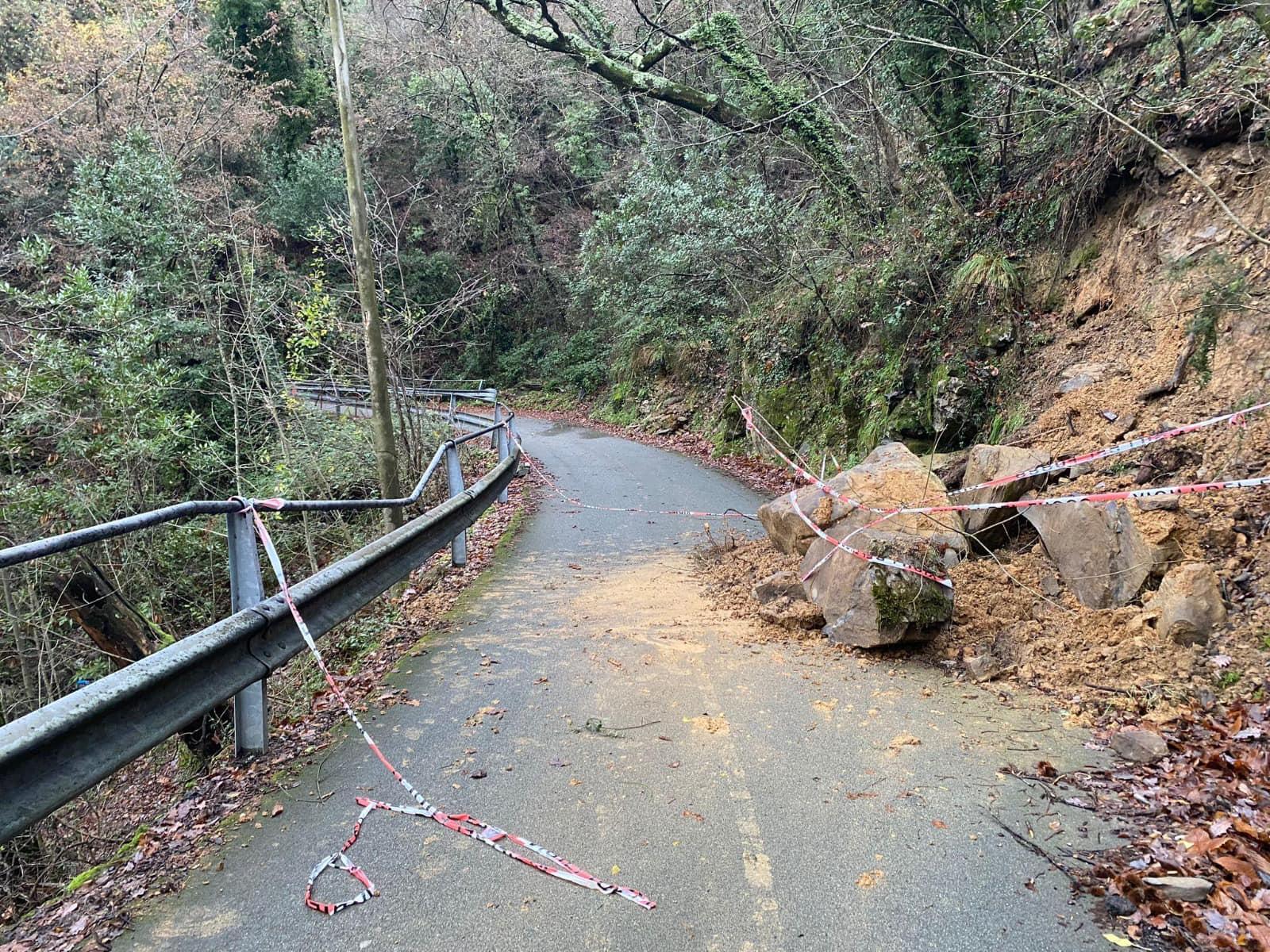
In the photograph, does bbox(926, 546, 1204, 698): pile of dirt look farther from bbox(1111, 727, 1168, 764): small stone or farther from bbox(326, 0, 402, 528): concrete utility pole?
bbox(326, 0, 402, 528): concrete utility pole

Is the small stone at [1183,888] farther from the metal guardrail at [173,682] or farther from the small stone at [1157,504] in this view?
the metal guardrail at [173,682]

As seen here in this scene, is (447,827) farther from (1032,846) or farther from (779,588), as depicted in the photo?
(779,588)

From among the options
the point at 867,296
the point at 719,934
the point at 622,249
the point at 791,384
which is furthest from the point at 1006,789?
the point at 622,249

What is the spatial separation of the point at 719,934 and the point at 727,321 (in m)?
18.9

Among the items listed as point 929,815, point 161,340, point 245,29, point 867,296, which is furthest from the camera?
point 245,29

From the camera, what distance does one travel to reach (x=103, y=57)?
20906mm

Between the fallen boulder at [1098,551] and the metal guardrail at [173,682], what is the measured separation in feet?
15.7

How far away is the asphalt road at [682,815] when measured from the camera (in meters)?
2.57

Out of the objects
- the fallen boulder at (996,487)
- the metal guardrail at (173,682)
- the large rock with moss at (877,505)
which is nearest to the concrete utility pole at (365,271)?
the metal guardrail at (173,682)

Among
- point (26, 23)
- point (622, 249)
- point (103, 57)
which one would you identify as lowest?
point (622, 249)

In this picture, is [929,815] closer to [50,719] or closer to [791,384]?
[50,719]

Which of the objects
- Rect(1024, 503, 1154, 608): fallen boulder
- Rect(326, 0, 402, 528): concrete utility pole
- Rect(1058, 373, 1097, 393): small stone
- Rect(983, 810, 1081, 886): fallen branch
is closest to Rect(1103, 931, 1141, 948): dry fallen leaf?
Rect(983, 810, 1081, 886): fallen branch

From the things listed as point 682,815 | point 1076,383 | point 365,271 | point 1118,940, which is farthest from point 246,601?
point 1076,383

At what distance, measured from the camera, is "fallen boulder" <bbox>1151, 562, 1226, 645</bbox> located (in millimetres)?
4387
